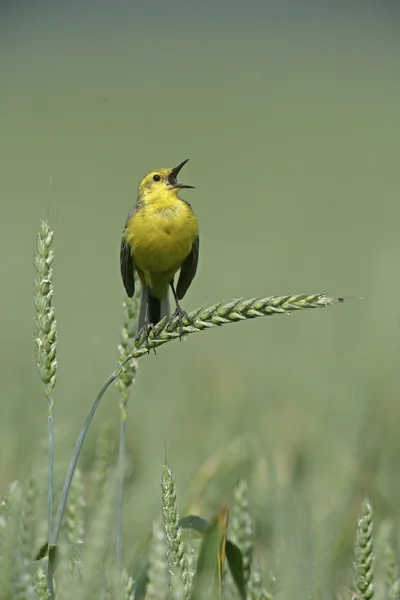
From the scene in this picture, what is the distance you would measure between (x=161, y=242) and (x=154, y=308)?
2.38 ft

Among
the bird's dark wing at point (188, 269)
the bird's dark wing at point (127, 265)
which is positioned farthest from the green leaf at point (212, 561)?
the bird's dark wing at point (188, 269)

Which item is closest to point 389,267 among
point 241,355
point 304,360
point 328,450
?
point 304,360

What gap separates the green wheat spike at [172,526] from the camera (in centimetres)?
187

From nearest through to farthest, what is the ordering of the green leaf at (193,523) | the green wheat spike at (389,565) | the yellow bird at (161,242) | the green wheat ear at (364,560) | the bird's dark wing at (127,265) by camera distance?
the green wheat ear at (364,560)
the green wheat spike at (389,565)
the green leaf at (193,523)
the bird's dark wing at (127,265)
the yellow bird at (161,242)

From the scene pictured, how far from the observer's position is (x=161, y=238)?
338 cm

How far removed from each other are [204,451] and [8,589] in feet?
9.16

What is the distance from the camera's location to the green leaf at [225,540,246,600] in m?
2.47

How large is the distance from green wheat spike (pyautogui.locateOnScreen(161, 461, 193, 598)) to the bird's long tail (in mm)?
2013

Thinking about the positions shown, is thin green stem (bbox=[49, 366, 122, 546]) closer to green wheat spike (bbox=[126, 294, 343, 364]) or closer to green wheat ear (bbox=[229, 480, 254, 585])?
green wheat spike (bbox=[126, 294, 343, 364])

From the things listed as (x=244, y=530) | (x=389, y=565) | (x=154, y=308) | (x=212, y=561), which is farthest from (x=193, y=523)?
(x=154, y=308)

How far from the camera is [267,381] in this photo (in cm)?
631

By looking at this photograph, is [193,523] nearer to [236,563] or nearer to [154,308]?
[236,563]

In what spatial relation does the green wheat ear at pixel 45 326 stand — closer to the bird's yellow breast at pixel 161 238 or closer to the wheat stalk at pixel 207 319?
the wheat stalk at pixel 207 319

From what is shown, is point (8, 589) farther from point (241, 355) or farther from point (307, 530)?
Result: point (241, 355)
